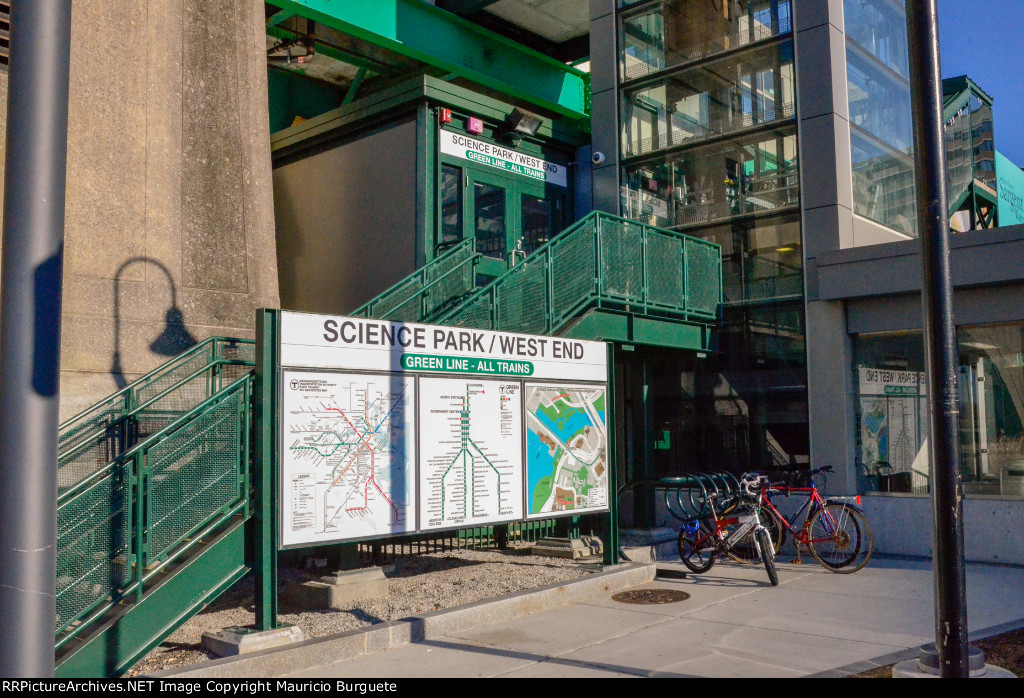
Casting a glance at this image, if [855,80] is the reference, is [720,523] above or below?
below

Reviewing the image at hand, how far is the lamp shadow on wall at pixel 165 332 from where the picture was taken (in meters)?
10.9

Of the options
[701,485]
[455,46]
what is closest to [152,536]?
[701,485]

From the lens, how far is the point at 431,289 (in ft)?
41.0

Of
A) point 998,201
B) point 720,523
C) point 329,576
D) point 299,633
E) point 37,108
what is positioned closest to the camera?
point 37,108

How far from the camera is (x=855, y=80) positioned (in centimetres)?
1448

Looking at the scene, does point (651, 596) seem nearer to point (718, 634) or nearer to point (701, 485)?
point (718, 634)

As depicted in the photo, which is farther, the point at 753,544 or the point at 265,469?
the point at 753,544

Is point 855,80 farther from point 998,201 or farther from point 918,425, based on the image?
point 998,201

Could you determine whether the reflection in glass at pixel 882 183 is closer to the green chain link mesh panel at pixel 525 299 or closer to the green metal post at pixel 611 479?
the green metal post at pixel 611 479

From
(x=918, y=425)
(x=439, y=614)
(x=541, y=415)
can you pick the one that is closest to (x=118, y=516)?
(x=439, y=614)

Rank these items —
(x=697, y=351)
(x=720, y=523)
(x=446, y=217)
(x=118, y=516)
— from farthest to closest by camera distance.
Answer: (x=446, y=217)
(x=697, y=351)
(x=720, y=523)
(x=118, y=516)

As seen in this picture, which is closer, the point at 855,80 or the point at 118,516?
the point at 118,516

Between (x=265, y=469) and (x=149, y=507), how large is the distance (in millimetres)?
1008

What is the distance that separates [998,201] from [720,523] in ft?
51.5
